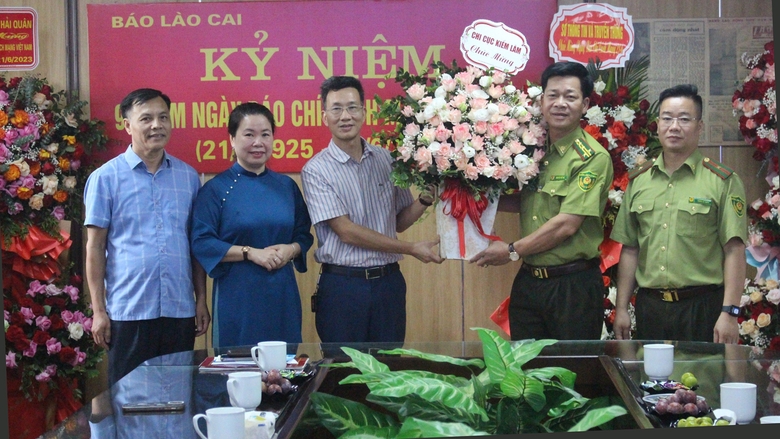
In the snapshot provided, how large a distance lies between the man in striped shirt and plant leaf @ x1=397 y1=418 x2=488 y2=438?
1.99 metres

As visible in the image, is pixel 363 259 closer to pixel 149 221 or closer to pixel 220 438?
pixel 149 221

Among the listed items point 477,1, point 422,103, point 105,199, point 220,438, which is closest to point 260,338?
point 105,199

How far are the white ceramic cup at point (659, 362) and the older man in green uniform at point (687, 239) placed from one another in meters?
1.20

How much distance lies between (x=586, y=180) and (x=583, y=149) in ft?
0.42

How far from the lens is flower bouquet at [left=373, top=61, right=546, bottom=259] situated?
332cm

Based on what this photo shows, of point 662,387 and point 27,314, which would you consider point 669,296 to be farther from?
point 27,314

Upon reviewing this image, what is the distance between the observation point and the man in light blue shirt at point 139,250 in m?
3.51

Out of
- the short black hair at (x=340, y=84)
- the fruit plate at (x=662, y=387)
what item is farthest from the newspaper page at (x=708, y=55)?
the fruit plate at (x=662, y=387)

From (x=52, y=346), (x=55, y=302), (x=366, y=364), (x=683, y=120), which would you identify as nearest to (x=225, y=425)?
(x=366, y=364)

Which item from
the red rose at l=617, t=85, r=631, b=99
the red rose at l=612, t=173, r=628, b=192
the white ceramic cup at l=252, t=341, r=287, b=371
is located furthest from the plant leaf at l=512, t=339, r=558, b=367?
the red rose at l=617, t=85, r=631, b=99

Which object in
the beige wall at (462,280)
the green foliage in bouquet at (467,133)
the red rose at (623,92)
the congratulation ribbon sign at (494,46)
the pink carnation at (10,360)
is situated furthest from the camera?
the beige wall at (462,280)

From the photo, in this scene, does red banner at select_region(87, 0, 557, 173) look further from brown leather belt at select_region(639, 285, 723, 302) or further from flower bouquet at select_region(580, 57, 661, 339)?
brown leather belt at select_region(639, 285, 723, 302)

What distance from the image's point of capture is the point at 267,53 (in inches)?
177

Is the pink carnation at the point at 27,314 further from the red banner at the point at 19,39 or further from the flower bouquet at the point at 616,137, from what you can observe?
the flower bouquet at the point at 616,137
